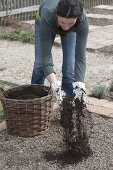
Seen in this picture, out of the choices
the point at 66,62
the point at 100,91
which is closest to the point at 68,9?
the point at 66,62

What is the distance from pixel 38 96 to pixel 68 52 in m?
0.50

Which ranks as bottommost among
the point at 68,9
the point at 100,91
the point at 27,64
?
the point at 27,64

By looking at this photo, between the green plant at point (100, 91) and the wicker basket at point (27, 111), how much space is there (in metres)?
1.03

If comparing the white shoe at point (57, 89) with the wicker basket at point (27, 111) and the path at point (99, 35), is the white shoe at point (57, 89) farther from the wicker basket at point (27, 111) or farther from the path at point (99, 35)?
the path at point (99, 35)

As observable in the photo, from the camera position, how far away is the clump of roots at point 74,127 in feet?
11.9

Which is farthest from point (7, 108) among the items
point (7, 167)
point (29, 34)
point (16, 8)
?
point (16, 8)

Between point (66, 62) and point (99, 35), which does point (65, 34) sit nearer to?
point (66, 62)

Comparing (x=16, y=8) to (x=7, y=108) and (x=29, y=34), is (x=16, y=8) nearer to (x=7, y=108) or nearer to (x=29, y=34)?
(x=29, y=34)

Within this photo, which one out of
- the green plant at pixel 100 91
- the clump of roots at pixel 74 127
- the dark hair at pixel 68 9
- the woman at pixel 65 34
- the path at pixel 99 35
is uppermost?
the dark hair at pixel 68 9

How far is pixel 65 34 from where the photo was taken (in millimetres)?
4043

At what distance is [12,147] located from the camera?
3920 mm

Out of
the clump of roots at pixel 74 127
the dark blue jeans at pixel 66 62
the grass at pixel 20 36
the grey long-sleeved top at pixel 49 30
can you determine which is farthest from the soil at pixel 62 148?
the grass at pixel 20 36

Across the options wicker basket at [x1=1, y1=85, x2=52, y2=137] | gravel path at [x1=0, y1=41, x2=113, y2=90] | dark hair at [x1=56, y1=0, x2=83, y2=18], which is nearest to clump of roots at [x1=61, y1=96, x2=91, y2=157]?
wicker basket at [x1=1, y1=85, x2=52, y2=137]

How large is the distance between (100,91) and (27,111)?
141 centimetres
